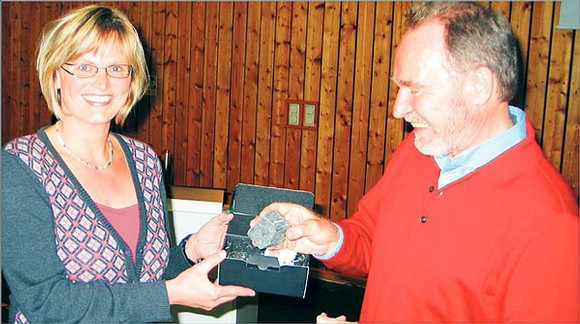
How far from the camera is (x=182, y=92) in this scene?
6195 millimetres

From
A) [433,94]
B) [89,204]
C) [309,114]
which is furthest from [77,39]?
[309,114]

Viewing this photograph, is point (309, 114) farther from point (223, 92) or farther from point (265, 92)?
point (223, 92)

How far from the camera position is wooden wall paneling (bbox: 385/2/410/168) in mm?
5234

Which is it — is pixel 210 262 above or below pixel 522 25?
below

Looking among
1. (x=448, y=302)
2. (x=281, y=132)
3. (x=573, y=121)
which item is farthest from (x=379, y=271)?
(x=281, y=132)

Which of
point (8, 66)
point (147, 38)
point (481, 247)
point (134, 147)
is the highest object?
point (147, 38)

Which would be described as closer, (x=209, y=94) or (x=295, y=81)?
(x=295, y=81)

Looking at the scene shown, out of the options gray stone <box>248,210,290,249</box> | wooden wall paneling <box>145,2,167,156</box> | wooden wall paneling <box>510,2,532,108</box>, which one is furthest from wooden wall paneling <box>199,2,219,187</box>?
gray stone <box>248,210,290,249</box>

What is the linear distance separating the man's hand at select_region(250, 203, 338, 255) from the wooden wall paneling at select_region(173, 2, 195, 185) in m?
4.45

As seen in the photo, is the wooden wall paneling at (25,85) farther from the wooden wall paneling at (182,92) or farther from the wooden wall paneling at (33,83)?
the wooden wall paneling at (182,92)

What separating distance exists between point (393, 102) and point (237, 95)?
62.3 inches

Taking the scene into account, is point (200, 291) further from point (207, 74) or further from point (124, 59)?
point (207, 74)

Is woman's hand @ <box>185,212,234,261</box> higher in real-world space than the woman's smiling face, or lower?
lower

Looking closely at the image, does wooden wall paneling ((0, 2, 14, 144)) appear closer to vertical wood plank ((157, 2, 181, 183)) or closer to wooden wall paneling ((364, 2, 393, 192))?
vertical wood plank ((157, 2, 181, 183))
